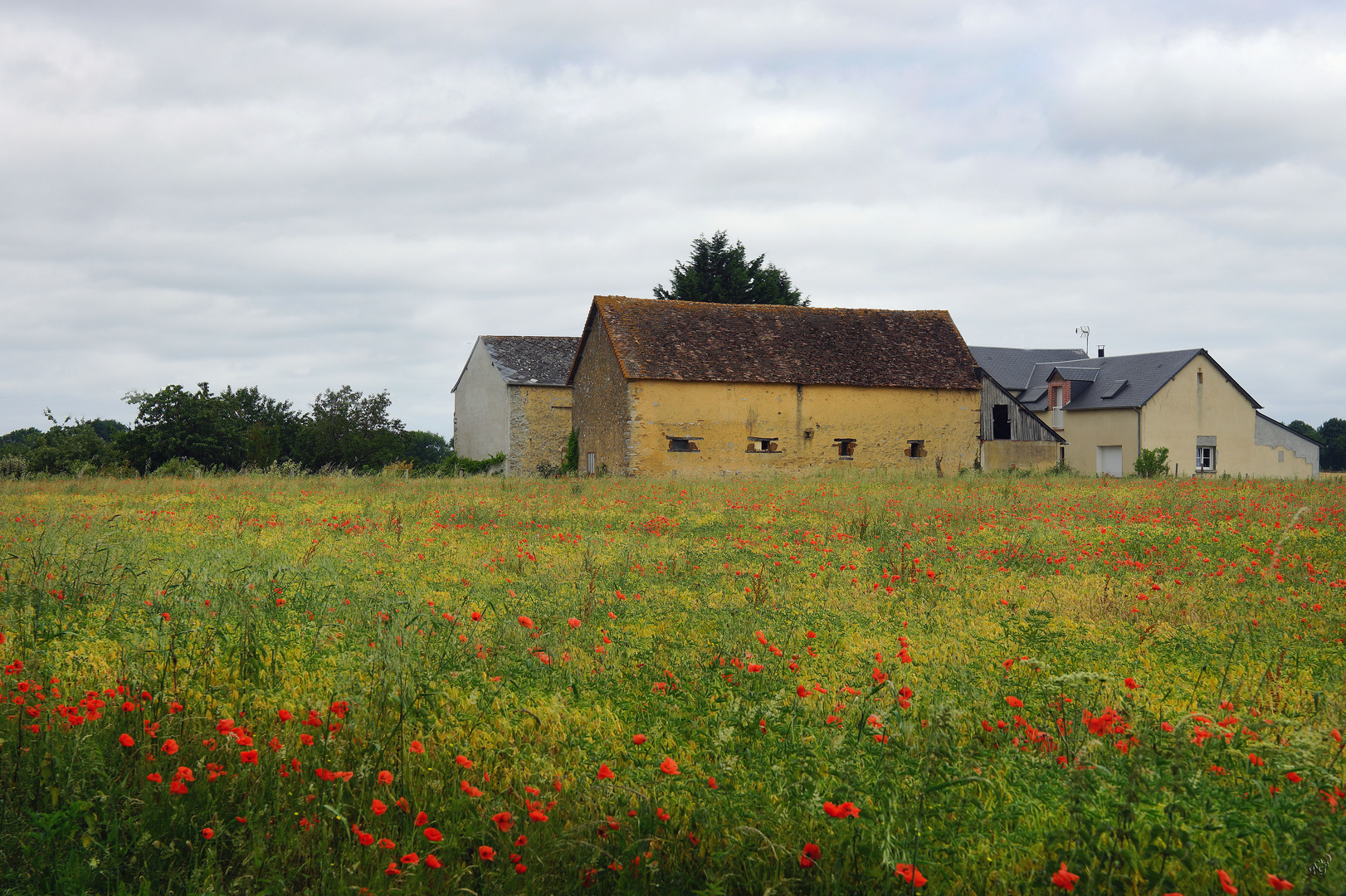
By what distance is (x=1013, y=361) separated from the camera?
47.4m

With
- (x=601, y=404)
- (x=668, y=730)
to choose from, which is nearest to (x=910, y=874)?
(x=668, y=730)

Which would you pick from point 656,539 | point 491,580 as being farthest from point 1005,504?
point 491,580

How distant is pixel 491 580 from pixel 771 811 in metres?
4.96

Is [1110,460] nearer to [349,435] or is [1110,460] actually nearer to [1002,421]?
[1002,421]

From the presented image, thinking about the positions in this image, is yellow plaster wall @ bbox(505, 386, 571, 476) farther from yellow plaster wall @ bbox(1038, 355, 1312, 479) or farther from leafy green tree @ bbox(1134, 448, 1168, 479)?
yellow plaster wall @ bbox(1038, 355, 1312, 479)

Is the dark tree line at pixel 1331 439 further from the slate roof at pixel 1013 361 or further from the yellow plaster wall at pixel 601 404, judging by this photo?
the yellow plaster wall at pixel 601 404

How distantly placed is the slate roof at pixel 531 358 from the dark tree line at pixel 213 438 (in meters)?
8.70

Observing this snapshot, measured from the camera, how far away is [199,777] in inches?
129

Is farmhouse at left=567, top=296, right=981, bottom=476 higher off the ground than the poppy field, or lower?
higher

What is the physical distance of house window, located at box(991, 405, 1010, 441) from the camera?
34.7m

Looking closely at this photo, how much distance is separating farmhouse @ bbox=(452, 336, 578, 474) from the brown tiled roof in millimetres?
8668

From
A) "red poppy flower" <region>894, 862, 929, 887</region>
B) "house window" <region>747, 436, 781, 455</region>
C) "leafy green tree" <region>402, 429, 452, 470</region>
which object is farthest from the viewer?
"leafy green tree" <region>402, 429, 452, 470</region>

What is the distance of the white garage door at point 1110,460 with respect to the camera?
132ft

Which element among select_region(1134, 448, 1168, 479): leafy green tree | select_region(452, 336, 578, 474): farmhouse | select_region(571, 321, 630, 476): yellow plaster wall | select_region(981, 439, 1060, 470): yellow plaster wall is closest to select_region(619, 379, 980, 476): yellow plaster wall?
select_region(571, 321, 630, 476): yellow plaster wall
